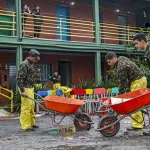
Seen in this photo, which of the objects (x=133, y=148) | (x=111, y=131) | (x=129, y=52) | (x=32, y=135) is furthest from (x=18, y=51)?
(x=133, y=148)

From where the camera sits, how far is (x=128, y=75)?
7.20 m

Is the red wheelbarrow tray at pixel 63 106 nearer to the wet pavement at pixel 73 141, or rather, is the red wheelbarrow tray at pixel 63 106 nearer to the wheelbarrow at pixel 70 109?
the wheelbarrow at pixel 70 109

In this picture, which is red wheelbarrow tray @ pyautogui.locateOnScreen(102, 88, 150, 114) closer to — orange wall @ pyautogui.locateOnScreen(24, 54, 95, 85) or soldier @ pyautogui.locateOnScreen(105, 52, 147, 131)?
soldier @ pyautogui.locateOnScreen(105, 52, 147, 131)

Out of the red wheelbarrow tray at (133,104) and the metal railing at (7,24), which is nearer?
the red wheelbarrow tray at (133,104)

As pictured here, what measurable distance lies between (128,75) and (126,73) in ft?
0.42

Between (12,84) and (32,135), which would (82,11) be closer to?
(12,84)

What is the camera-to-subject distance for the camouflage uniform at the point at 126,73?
7051 millimetres

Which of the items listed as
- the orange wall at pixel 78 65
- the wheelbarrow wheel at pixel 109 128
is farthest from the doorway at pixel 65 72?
the wheelbarrow wheel at pixel 109 128

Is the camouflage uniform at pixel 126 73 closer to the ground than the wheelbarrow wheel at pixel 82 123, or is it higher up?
higher up

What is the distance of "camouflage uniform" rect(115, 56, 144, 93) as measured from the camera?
7.05m

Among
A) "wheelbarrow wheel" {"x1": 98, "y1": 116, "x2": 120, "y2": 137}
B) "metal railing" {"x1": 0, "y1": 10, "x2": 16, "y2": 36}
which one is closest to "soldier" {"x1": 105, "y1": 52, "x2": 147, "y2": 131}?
"wheelbarrow wheel" {"x1": 98, "y1": 116, "x2": 120, "y2": 137}

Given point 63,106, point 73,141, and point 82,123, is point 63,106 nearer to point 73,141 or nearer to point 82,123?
point 82,123

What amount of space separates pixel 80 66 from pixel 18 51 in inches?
249

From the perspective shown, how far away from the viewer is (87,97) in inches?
471
